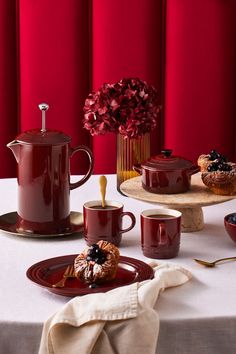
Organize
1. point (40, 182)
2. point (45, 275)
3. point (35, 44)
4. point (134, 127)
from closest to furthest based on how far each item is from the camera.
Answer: point (45, 275) < point (40, 182) < point (134, 127) < point (35, 44)

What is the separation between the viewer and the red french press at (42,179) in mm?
1377

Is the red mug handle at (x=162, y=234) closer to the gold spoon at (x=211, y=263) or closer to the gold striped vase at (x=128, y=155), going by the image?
the gold spoon at (x=211, y=263)

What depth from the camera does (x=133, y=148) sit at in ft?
5.61

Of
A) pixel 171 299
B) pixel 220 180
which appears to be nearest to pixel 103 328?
pixel 171 299

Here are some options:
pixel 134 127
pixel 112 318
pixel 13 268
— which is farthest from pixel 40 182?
pixel 112 318

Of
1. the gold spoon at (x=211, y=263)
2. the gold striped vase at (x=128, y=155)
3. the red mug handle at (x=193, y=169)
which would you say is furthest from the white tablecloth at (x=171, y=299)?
the gold striped vase at (x=128, y=155)

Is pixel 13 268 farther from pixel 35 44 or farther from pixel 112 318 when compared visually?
pixel 35 44

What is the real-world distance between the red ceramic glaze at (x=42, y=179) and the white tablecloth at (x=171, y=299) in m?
0.03

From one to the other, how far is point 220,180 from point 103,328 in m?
0.50

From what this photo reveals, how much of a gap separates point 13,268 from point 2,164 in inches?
49.9

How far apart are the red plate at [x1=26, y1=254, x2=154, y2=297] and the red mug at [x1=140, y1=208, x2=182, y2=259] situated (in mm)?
69

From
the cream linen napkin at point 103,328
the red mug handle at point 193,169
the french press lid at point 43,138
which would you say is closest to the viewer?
the cream linen napkin at point 103,328

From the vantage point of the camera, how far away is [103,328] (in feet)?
3.26

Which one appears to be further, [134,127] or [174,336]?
[134,127]
